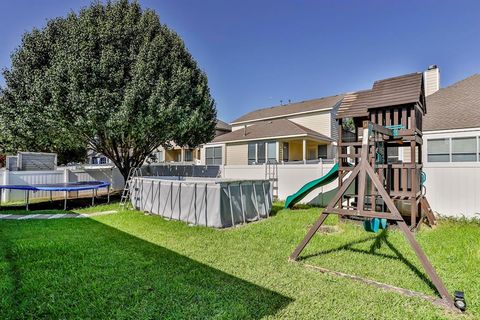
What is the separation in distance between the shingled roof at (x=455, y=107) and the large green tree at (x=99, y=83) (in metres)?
11.3

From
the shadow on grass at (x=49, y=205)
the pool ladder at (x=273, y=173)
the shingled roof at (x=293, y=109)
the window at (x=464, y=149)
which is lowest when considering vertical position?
the shadow on grass at (x=49, y=205)

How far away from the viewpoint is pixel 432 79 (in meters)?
14.9

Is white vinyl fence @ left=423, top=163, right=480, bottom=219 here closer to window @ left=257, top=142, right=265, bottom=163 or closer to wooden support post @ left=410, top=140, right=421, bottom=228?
wooden support post @ left=410, top=140, right=421, bottom=228

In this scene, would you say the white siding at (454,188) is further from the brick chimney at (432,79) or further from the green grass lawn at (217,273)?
the brick chimney at (432,79)

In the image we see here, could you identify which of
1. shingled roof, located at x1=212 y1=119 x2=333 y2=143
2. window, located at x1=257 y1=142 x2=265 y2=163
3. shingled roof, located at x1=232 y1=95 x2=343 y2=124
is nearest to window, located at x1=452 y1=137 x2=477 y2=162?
shingled roof, located at x1=212 y1=119 x2=333 y2=143

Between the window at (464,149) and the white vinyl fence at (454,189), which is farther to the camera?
the window at (464,149)

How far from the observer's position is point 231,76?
→ 22391 millimetres

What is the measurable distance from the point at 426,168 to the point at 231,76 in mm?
17057

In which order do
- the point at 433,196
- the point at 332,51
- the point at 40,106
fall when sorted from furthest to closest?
the point at 332,51
the point at 40,106
the point at 433,196

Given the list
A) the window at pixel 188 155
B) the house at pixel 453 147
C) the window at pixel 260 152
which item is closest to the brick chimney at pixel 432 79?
the house at pixel 453 147

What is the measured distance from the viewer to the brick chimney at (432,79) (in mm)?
14734

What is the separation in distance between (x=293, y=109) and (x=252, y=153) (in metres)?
6.25

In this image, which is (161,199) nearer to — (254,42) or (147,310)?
(147,310)

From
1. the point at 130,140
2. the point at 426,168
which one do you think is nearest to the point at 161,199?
the point at 130,140
